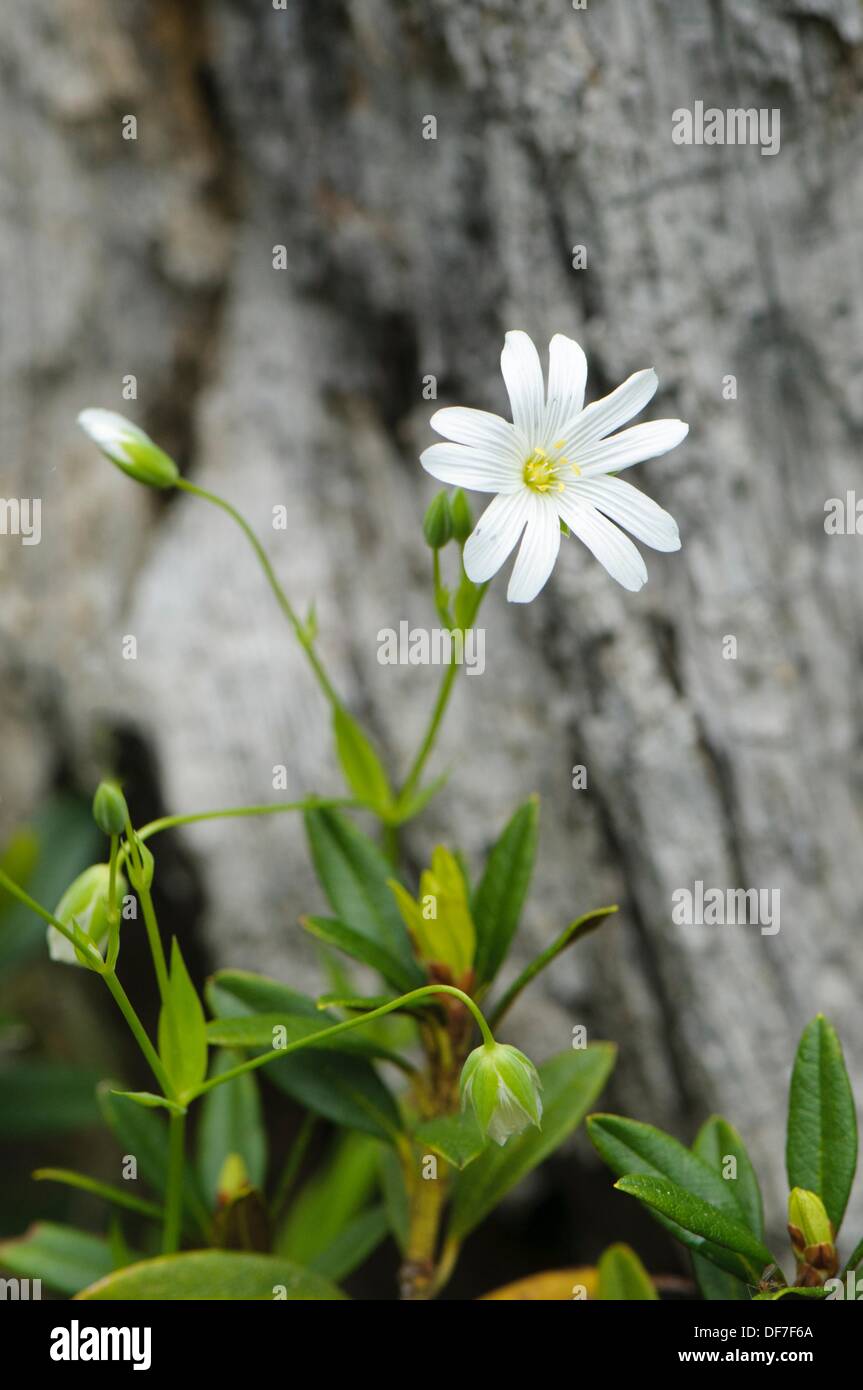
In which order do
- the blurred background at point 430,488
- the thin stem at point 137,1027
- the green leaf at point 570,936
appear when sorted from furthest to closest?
the blurred background at point 430,488 < the green leaf at point 570,936 < the thin stem at point 137,1027

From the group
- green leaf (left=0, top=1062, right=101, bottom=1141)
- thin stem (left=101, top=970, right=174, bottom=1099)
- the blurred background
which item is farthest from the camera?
green leaf (left=0, top=1062, right=101, bottom=1141)

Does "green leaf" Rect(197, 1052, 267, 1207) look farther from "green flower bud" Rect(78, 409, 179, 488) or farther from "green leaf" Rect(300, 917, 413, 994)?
"green flower bud" Rect(78, 409, 179, 488)

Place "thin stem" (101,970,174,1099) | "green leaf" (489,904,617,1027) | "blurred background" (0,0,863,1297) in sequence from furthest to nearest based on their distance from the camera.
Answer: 1. "blurred background" (0,0,863,1297)
2. "green leaf" (489,904,617,1027)
3. "thin stem" (101,970,174,1099)

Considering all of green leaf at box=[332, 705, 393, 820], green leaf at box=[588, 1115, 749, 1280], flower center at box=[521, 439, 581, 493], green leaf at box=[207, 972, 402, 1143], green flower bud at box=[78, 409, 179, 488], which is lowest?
green leaf at box=[588, 1115, 749, 1280]

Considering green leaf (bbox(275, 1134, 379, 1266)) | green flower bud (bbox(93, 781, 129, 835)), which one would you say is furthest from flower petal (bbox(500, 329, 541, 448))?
green leaf (bbox(275, 1134, 379, 1266))

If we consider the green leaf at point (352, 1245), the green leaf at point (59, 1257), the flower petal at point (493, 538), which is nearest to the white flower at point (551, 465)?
the flower petal at point (493, 538)

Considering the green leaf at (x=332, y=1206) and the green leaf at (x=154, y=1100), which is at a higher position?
the green leaf at (x=154, y=1100)

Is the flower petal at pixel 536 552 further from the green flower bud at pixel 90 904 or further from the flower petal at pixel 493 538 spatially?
the green flower bud at pixel 90 904
